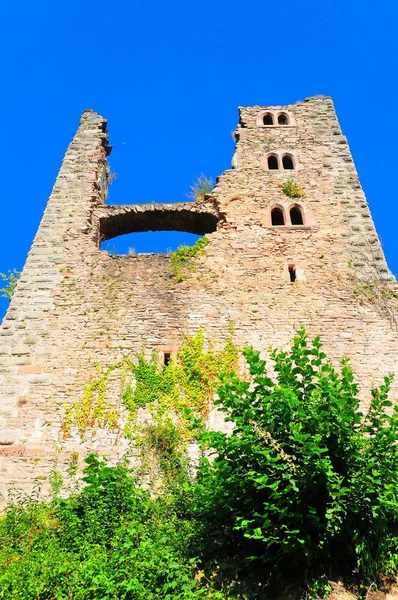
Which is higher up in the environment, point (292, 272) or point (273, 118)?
point (273, 118)

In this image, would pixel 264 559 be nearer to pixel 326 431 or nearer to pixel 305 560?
pixel 305 560

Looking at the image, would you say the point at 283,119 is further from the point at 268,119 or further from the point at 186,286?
the point at 186,286

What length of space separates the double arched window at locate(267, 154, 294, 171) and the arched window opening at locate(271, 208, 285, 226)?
1.46 m

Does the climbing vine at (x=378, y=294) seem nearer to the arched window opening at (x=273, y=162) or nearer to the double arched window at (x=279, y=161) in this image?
the double arched window at (x=279, y=161)

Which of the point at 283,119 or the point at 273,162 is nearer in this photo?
the point at 273,162

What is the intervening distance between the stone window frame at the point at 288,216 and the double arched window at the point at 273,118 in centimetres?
344

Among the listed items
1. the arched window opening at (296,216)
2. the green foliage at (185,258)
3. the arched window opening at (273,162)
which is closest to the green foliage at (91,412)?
the green foliage at (185,258)

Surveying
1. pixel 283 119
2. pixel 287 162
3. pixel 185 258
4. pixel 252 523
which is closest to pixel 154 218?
pixel 185 258

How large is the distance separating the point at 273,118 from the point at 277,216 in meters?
3.80

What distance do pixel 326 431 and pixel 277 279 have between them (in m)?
5.05

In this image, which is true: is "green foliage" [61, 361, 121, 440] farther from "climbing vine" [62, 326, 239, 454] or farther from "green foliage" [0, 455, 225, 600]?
"green foliage" [0, 455, 225, 600]

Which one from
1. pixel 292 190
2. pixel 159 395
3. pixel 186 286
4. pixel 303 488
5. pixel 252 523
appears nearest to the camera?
pixel 303 488

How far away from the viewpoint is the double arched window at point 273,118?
1469cm

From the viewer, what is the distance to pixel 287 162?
44.3ft
